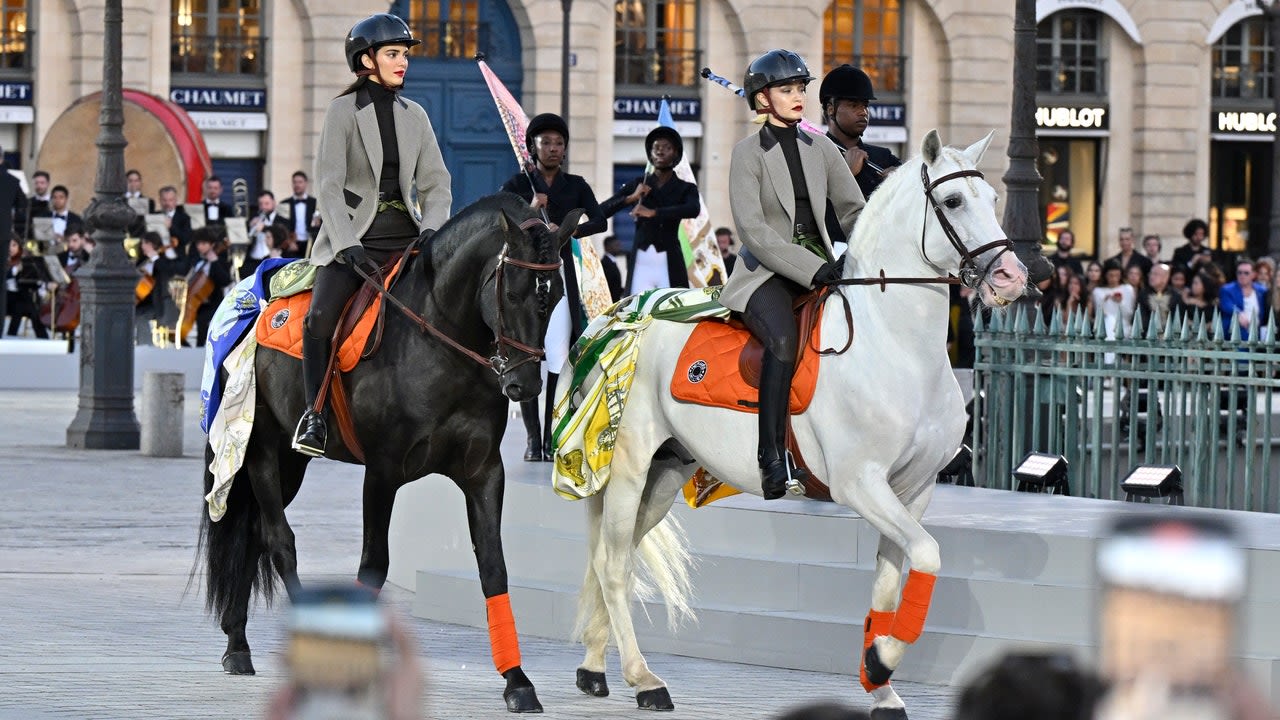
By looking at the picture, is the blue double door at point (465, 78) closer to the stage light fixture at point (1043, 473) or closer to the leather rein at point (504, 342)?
the stage light fixture at point (1043, 473)

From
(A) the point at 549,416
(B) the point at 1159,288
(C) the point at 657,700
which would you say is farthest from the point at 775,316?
(B) the point at 1159,288

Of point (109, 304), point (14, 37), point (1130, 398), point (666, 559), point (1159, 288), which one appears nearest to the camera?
point (666, 559)

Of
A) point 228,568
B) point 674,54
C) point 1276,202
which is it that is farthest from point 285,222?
point 228,568

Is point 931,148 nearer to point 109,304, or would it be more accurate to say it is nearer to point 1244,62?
point 109,304

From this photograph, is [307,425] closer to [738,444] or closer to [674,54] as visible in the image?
[738,444]

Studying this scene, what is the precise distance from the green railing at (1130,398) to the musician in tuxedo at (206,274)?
15.4m

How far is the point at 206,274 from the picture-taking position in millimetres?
26250

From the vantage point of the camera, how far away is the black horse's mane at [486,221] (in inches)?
319

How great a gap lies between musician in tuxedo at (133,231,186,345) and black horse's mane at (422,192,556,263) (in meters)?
18.5

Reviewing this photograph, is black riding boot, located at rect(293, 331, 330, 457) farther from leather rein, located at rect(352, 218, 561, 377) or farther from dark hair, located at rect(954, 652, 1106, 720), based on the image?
dark hair, located at rect(954, 652, 1106, 720)

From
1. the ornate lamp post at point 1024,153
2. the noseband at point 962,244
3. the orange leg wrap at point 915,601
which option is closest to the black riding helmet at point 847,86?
the noseband at point 962,244

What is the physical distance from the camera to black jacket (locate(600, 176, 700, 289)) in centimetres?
1382

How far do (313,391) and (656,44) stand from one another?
35.0 meters

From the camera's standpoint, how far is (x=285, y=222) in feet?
92.8
